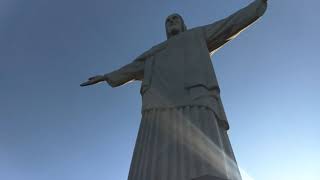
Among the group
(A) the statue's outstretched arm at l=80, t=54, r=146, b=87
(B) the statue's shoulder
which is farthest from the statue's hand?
(B) the statue's shoulder

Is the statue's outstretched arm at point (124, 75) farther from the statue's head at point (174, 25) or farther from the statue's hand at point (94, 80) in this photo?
the statue's head at point (174, 25)

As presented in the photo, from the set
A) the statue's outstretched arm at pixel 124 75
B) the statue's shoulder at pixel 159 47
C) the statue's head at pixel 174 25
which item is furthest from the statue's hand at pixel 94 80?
the statue's head at pixel 174 25

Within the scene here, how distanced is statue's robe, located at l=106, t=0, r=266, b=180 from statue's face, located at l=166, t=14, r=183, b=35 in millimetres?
418

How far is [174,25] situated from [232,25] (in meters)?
1.53

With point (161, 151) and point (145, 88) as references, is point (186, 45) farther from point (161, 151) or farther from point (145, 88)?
point (161, 151)

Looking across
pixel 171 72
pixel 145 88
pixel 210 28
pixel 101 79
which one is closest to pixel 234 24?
pixel 210 28

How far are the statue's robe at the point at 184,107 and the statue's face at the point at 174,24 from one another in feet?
Answer: 1.37

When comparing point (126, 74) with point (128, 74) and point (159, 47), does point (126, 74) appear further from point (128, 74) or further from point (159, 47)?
point (159, 47)

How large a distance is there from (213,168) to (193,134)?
2.50 feet


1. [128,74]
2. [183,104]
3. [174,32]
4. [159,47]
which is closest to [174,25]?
[174,32]

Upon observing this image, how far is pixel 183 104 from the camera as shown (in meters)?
7.25

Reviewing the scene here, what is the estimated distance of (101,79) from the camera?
30.3ft

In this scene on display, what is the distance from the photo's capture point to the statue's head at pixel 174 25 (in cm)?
979

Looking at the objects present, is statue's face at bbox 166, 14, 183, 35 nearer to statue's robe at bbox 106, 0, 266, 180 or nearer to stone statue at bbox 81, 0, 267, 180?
stone statue at bbox 81, 0, 267, 180
